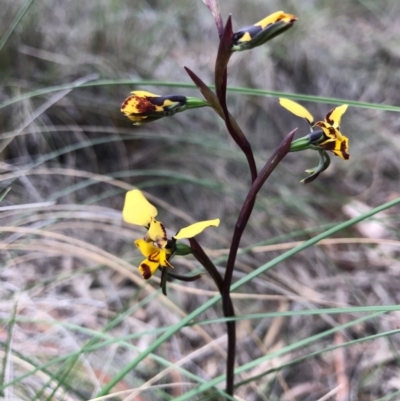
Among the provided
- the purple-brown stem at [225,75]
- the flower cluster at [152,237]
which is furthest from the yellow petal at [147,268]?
the purple-brown stem at [225,75]

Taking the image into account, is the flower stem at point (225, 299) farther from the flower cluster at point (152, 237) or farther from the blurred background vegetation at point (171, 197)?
the blurred background vegetation at point (171, 197)

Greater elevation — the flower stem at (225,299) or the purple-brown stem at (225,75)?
the purple-brown stem at (225,75)

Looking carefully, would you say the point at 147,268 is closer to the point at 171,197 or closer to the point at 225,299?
the point at 225,299

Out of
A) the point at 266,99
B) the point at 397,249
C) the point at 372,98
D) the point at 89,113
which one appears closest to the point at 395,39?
the point at 372,98

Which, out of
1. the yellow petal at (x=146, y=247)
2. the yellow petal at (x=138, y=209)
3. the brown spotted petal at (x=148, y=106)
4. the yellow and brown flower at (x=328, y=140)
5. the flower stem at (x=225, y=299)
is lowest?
the flower stem at (x=225, y=299)

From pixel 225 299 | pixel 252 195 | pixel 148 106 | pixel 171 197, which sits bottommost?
pixel 225 299

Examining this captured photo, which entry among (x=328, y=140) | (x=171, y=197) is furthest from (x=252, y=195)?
(x=171, y=197)

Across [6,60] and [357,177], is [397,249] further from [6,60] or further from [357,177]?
[6,60]
